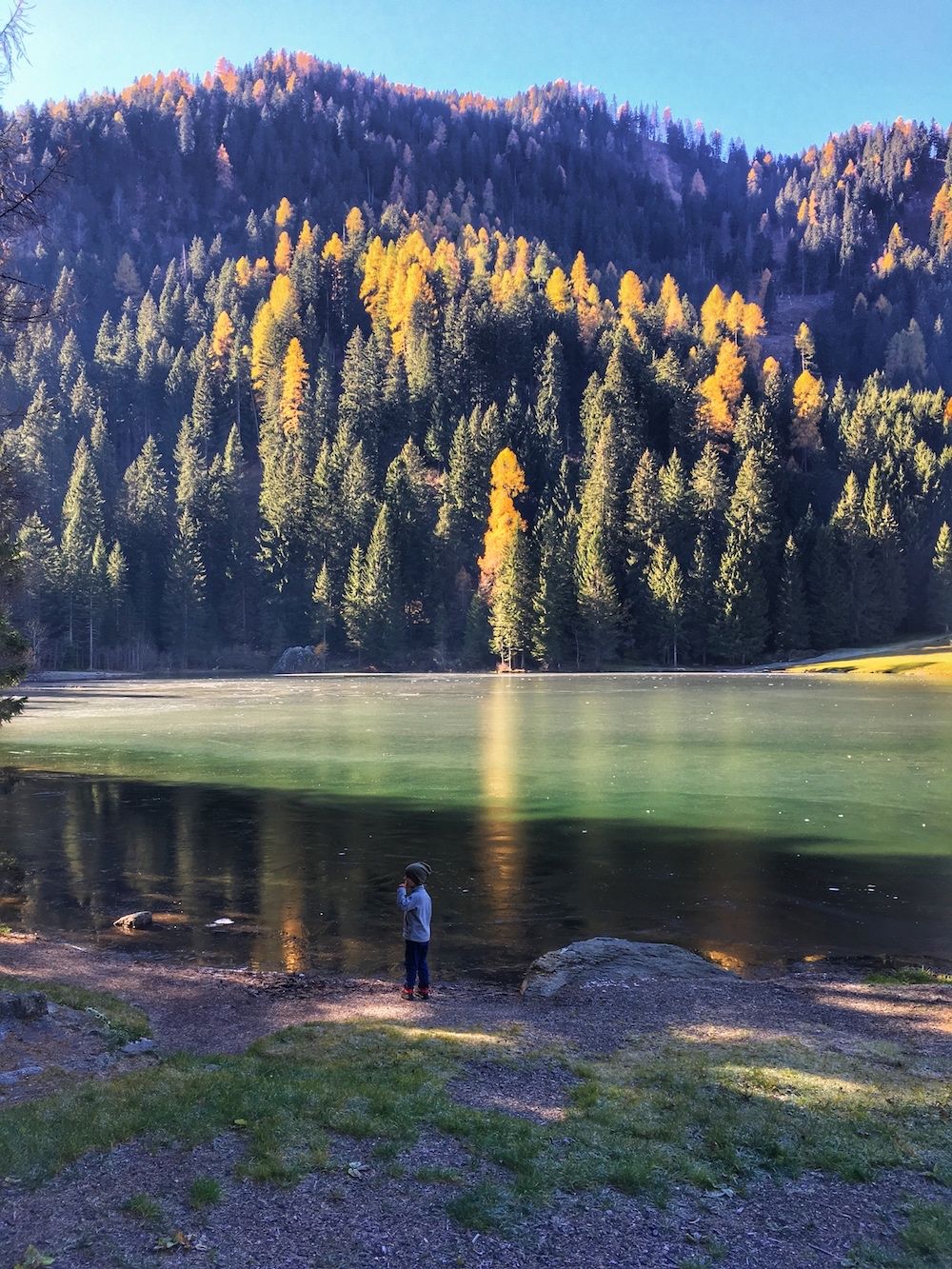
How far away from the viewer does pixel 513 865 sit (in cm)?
2381

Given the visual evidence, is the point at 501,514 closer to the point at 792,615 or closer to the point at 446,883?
the point at 792,615

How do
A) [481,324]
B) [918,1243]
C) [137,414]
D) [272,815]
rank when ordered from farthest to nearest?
[137,414]
[481,324]
[272,815]
[918,1243]

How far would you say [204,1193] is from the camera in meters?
7.69

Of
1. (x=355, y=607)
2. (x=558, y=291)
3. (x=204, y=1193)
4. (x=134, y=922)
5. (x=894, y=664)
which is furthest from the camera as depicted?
(x=558, y=291)

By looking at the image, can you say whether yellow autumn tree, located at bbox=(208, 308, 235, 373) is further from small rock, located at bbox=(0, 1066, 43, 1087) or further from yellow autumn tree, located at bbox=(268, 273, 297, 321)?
small rock, located at bbox=(0, 1066, 43, 1087)

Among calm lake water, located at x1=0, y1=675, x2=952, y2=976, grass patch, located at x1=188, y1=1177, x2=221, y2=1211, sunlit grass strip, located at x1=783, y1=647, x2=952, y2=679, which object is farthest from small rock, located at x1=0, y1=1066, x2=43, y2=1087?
sunlit grass strip, located at x1=783, y1=647, x2=952, y2=679

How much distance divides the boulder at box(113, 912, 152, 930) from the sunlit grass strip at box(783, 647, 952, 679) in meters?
92.2

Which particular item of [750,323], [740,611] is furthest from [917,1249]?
[750,323]

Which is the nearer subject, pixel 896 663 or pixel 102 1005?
pixel 102 1005

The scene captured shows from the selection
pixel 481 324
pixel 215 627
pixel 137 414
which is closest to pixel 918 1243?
pixel 215 627

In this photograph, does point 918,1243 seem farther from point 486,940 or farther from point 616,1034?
point 486,940

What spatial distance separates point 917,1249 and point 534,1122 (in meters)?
3.52

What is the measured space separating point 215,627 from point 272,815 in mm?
121887

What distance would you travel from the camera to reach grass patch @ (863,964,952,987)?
48.1ft
